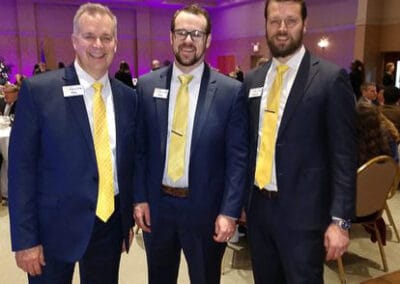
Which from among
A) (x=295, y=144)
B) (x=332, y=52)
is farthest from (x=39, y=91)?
(x=332, y=52)

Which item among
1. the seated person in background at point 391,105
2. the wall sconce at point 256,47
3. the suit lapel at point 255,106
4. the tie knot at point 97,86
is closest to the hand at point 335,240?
the suit lapel at point 255,106

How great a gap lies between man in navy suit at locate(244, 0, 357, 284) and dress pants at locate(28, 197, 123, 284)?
639 millimetres

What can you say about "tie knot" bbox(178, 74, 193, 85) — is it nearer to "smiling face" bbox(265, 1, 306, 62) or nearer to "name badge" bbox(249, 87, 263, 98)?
"name badge" bbox(249, 87, 263, 98)

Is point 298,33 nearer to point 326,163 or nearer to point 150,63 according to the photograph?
point 326,163

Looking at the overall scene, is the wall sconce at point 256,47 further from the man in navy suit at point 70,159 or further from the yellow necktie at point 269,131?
the man in navy suit at point 70,159

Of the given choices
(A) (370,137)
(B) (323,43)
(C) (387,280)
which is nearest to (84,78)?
(C) (387,280)

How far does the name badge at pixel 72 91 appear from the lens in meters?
1.55

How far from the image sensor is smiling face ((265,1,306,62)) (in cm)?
165

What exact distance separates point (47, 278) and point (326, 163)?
1260 millimetres

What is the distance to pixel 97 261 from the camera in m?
1.73

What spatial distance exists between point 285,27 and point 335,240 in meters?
0.91

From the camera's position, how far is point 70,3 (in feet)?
47.8

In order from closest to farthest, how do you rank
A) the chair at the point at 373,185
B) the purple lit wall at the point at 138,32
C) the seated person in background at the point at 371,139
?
the chair at the point at 373,185 → the seated person in background at the point at 371,139 → the purple lit wall at the point at 138,32

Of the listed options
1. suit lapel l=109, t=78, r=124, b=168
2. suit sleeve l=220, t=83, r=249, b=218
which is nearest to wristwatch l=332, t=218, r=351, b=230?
suit sleeve l=220, t=83, r=249, b=218
